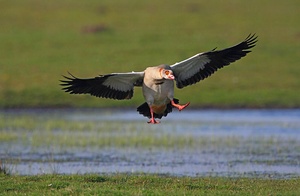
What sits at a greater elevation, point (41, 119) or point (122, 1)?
point (122, 1)

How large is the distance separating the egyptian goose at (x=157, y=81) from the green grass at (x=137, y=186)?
4.64 feet

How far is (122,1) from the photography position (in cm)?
4753

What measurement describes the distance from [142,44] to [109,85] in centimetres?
2213

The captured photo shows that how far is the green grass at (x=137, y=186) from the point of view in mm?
10641

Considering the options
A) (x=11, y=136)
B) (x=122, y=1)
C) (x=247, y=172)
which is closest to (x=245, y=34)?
(x=122, y=1)

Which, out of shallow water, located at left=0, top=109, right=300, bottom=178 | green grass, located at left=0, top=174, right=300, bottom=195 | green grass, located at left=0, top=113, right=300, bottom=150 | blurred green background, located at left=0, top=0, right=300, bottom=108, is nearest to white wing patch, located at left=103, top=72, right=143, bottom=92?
shallow water, located at left=0, top=109, right=300, bottom=178

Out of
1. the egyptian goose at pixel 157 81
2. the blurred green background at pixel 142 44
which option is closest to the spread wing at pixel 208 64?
the egyptian goose at pixel 157 81

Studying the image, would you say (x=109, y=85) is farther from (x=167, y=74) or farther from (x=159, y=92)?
(x=167, y=74)

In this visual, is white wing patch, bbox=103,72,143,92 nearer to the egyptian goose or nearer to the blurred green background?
the egyptian goose

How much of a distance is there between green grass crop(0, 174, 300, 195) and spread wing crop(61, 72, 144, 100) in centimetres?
179

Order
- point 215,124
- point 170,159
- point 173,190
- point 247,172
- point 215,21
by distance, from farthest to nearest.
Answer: point 215,21 < point 215,124 < point 170,159 < point 247,172 < point 173,190

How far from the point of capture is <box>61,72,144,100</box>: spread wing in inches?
525

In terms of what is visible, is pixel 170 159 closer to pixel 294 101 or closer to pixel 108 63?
pixel 294 101

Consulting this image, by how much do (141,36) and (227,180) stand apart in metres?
25.3
